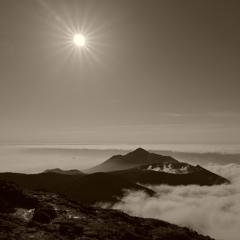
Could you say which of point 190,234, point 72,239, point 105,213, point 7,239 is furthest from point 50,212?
point 190,234

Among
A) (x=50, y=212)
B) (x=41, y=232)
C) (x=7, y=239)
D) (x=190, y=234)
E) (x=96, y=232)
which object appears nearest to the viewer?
(x=7, y=239)

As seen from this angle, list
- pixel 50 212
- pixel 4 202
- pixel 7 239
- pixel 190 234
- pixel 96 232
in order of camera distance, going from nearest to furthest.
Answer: pixel 7 239, pixel 96 232, pixel 50 212, pixel 4 202, pixel 190 234

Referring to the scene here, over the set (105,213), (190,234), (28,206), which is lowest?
(190,234)

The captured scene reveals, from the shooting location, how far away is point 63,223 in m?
62.8

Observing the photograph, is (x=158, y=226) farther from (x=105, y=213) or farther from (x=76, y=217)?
(x=76, y=217)

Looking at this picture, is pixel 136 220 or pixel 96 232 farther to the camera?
pixel 136 220

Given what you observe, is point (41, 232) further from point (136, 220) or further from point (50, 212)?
point (136, 220)

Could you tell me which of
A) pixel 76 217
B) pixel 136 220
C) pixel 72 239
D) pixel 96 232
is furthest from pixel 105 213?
pixel 72 239

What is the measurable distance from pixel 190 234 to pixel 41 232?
5389cm

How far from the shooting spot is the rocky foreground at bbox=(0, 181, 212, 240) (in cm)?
5525

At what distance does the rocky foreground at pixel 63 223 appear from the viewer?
5525cm

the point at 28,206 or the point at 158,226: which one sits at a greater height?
the point at 28,206

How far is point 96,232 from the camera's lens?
2443 inches

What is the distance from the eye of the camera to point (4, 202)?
73.1 metres
